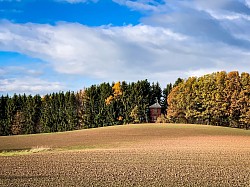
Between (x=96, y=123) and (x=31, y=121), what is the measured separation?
17.3 m

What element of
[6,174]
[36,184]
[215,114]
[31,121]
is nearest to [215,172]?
[36,184]

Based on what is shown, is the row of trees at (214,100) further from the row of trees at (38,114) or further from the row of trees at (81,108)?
the row of trees at (38,114)

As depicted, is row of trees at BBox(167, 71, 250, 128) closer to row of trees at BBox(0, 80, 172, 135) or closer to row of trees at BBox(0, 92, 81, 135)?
row of trees at BBox(0, 80, 172, 135)

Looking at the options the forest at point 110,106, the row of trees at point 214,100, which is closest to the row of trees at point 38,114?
the forest at point 110,106

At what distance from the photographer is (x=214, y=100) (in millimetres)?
75438

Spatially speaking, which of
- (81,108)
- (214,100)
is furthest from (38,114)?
(214,100)

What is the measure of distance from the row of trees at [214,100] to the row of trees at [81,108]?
1190 cm

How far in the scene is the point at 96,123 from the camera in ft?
296

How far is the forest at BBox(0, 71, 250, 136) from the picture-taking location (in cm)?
7825

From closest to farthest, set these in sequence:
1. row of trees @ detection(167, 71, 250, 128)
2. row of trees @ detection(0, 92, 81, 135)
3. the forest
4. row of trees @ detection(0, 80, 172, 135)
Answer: row of trees @ detection(167, 71, 250, 128) → the forest → row of trees @ detection(0, 80, 172, 135) → row of trees @ detection(0, 92, 81, 135)

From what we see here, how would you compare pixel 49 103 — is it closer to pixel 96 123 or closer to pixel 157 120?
pixel 96 123

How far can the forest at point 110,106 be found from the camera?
78.2 m

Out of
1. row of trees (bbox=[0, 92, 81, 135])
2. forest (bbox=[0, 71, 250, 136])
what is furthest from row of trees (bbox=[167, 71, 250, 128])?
row of trees (bbox=[0, 92, 81, 135])

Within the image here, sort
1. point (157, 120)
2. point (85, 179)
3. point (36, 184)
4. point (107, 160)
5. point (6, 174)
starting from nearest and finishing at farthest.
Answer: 1. point (36, 184)
2. point (85, 179)
3. point (6, 174)
4. point (107, 160)
5. point (157, 120)
